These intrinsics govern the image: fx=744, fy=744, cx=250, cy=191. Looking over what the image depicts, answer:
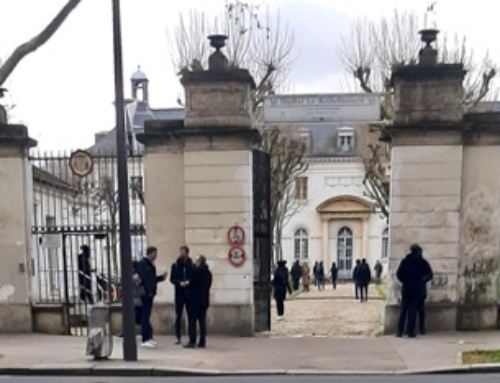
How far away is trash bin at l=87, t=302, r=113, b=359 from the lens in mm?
11203

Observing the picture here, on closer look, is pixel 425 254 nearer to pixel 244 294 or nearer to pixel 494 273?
→ pixel 494 273

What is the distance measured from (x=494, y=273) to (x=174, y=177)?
20.4ft

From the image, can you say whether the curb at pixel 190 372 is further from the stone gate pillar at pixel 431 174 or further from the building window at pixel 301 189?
the building window at pixel 301 189

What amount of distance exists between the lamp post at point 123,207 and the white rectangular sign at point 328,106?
12.7 ft

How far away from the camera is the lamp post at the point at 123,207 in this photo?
1106cm

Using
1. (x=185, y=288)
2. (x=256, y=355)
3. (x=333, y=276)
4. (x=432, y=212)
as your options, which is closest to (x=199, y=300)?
(x=185, y=288)

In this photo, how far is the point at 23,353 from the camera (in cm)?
1203

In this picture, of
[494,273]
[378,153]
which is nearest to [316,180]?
[378,153]

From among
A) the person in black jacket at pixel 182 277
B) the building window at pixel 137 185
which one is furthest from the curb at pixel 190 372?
the building window at pixel 137 185

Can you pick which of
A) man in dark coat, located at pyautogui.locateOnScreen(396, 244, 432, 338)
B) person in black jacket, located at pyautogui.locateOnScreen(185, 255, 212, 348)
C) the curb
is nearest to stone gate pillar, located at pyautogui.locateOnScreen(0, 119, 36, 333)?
the curb

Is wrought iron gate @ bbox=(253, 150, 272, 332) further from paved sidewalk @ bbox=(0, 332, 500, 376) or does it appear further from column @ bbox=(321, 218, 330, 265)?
column @ bbox=(321, 218, 330, 265)

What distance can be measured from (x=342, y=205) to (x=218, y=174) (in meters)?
43.3

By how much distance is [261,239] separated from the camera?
48.4 ft

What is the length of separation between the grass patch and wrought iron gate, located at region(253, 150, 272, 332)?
14.5ft
